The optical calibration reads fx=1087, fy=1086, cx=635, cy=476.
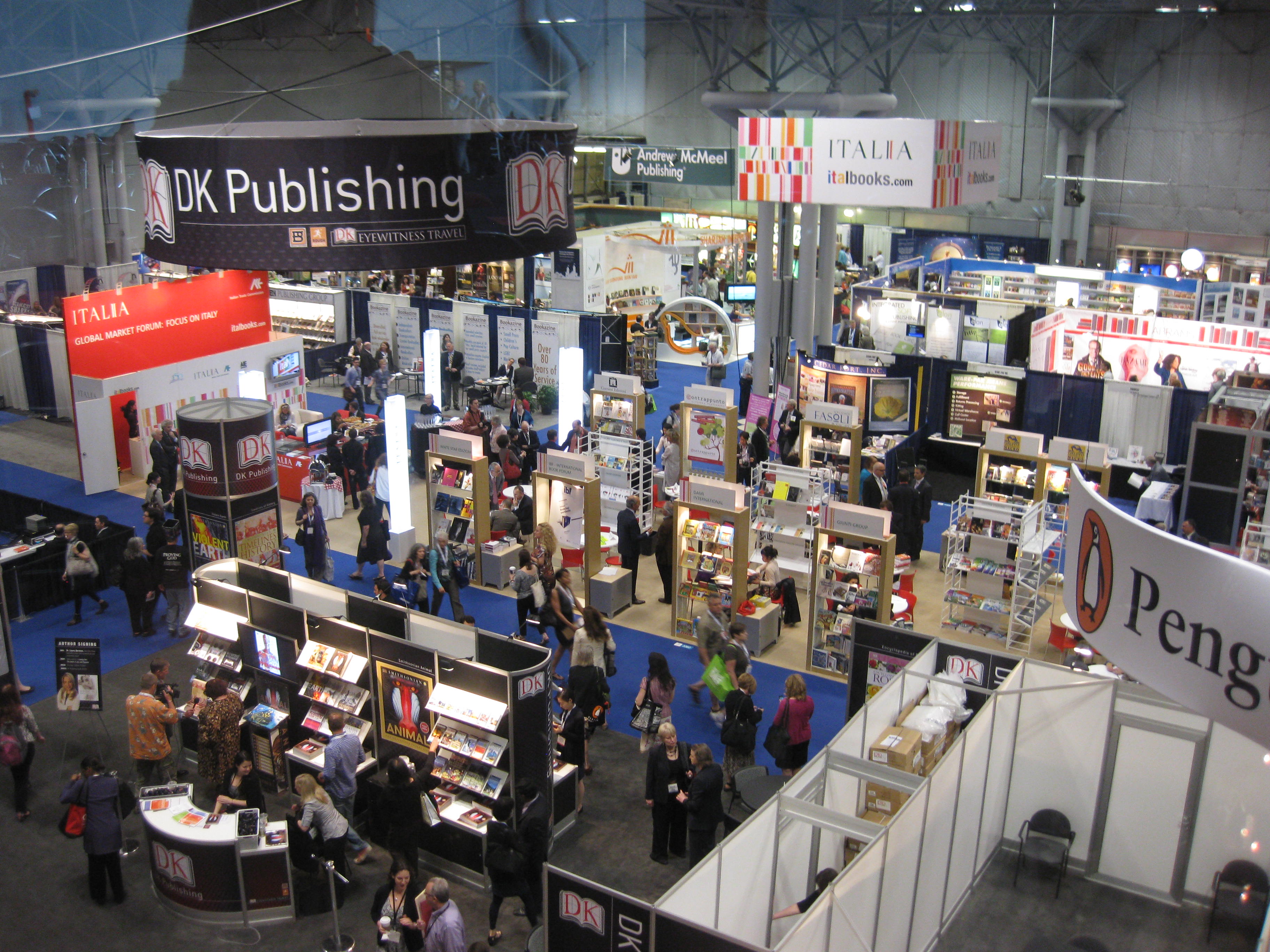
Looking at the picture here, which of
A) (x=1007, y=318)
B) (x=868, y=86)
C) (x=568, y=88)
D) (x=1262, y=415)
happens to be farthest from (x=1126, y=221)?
(x=568, y=88)

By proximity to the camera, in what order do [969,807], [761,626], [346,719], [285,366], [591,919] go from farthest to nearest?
[285,366] → [761,626] → [346,719] → [969,807] → [591,919]

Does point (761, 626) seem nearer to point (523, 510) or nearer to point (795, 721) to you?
point (795, 721)

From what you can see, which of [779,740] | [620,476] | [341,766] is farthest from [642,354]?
[341,766]

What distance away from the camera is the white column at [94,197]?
10.8ft

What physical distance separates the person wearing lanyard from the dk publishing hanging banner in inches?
178

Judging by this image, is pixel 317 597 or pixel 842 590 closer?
pixel 317 597

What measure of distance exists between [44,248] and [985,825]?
7124 mm

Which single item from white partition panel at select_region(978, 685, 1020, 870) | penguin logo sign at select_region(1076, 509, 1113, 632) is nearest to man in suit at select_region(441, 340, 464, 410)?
white partition panel at select_region(978, 685, 1020, 870)

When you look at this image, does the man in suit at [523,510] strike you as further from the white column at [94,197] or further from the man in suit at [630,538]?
the white column at [94,197]

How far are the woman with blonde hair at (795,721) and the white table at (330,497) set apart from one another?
815 cm

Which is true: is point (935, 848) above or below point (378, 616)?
below

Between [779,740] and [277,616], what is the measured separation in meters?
4.17

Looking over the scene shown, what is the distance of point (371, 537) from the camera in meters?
12.2

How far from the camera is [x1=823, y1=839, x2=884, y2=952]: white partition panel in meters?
5.61
